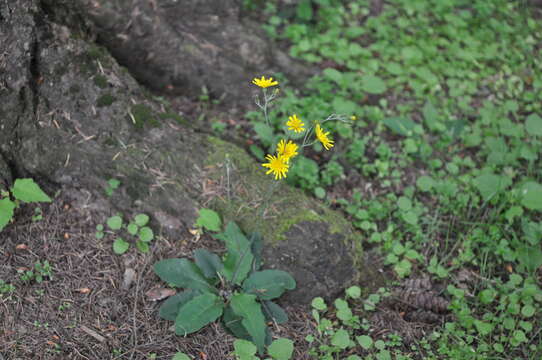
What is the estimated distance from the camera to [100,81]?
279 centimetres

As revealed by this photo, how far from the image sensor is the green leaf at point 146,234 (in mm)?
2598

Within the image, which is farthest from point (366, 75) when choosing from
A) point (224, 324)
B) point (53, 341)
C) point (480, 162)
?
point (53, 341)

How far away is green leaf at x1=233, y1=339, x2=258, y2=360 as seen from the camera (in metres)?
2.23

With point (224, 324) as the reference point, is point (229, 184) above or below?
above

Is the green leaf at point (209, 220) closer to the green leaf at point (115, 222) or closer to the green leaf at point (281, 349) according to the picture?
the green leaf at point (115, 222)

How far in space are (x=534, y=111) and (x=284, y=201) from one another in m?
2.46

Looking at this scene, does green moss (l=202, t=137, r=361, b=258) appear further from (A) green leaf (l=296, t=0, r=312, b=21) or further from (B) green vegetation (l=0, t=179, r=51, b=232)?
(A) green leaf (l=296, t=0, r=312, b=21)

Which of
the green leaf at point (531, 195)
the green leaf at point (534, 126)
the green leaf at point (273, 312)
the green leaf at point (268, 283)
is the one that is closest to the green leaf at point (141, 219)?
→ the green leaf at point (268, 283)

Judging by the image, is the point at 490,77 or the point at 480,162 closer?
the point at 480,162

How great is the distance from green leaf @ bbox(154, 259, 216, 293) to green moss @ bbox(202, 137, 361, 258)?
382 mm

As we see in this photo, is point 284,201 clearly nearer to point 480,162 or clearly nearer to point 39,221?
point 39,221

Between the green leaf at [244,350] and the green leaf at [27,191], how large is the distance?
4.05 ft

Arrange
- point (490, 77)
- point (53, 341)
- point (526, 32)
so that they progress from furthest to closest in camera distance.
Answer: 1. point (526, 32)
2. point (490, 77)
3. point (53, 341)

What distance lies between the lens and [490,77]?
4129 millimetres
